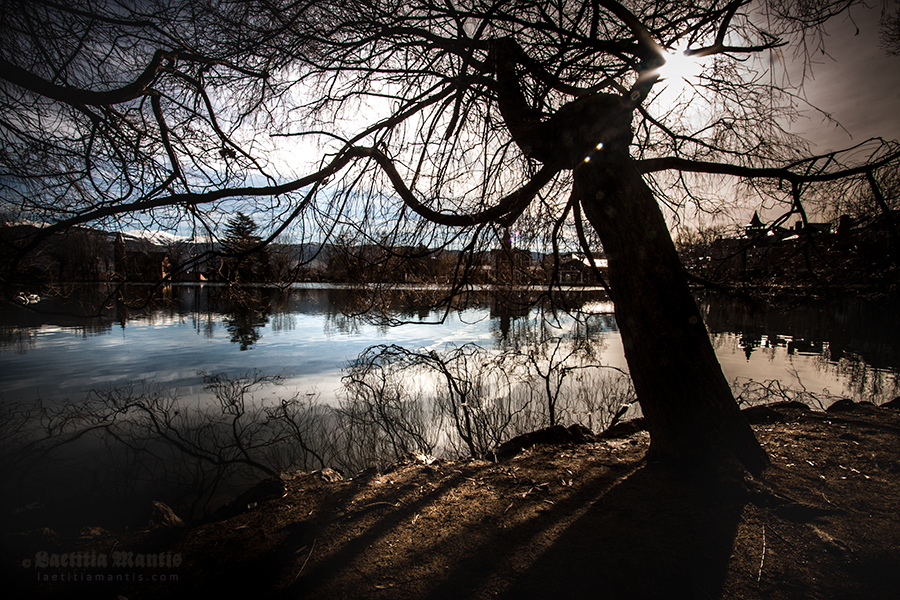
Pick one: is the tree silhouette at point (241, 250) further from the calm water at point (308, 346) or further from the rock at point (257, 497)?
the rock at point (257, 497)

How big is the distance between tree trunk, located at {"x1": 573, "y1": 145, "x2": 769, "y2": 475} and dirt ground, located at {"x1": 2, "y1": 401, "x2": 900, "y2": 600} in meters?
0.22

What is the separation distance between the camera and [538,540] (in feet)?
6.23

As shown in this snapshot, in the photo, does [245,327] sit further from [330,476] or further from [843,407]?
[843,407]

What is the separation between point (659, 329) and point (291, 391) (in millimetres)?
7346

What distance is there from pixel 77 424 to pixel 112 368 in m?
4.59

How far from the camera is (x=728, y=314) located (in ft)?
69.3

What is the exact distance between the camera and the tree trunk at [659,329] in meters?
2.39

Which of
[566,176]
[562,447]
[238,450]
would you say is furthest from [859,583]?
[238,450]

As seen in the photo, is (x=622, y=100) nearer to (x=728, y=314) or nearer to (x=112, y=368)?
(x=112, y=368)

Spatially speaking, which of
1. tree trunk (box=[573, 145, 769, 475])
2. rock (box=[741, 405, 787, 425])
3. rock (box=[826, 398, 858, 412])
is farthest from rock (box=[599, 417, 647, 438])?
rock (box=[826, 398, 858, 412])

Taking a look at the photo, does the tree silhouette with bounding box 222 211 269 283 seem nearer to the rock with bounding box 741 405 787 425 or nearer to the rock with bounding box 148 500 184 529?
the rock with bounding box 148 500 184 529

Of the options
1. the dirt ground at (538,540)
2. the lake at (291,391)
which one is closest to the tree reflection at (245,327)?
the lake at (291,391)

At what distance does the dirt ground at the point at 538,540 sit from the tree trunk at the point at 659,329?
0.22 meters

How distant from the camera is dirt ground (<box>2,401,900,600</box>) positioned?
63.0 inches
